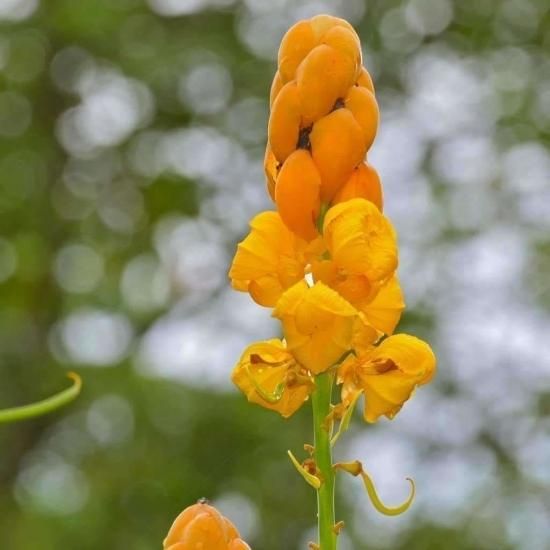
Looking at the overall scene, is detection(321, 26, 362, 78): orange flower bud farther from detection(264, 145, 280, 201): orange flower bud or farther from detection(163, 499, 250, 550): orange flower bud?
detection(163, 499, 250, 550): orange flower bud

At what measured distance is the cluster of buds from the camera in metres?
0.91

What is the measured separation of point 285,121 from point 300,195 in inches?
2.4

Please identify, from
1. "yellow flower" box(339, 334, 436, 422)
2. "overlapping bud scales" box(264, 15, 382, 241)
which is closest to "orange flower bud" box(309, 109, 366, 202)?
"overlapping bud scales" box(264, 15, 382, 241)

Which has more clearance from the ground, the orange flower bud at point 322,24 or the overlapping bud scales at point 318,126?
the orange flower bud at point 322,24

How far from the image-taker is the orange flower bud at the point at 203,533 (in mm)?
860

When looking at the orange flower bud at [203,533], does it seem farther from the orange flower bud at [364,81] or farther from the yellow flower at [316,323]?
the orange flower bud at [364,81]

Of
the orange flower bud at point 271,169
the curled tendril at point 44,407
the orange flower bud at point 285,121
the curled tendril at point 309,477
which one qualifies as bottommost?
the curled tendril at point 44,407

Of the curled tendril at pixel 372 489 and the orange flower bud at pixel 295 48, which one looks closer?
the curled tendril at pixel 372 489

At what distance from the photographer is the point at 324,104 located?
0.97 m

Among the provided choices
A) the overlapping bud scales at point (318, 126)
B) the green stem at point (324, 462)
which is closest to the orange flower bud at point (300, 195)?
the overlapping bud scales at point (318, 126)

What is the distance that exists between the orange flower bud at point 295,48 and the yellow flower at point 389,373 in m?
0.20

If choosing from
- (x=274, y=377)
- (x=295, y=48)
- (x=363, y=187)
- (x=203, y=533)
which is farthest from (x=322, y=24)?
(x=203, y=533)

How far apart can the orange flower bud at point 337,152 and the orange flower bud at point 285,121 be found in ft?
0.07

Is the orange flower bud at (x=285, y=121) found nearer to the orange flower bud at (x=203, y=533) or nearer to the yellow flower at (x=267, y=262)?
the yellow flower at (x=267, y=262)
